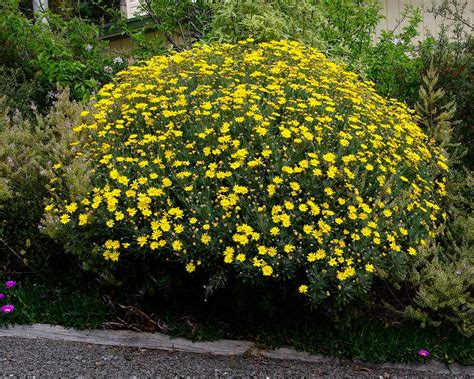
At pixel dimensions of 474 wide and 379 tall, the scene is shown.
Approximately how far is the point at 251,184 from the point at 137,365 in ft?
3.70

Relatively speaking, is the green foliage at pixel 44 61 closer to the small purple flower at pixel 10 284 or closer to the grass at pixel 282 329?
the small purple flower at pixel 10 284

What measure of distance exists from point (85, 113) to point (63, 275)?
3.47ft

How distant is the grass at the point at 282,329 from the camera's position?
10.8 ft

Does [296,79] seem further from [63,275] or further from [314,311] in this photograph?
[63,275]

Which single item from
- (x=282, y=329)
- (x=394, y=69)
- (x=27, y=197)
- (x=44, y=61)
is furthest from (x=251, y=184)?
(x=44, y=61)

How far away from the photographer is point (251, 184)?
3096mm

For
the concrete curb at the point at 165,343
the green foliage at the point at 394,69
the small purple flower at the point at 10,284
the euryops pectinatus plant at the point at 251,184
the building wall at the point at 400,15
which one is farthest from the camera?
the building wall at the point at 400,15

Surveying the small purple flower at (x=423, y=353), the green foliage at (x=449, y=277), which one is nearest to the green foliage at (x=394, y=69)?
the green foliage at (x=449, y=277)

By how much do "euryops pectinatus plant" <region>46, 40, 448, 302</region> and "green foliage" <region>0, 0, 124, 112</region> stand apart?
1995 mm

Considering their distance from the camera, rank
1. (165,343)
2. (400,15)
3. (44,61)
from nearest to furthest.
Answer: (165,343), (44,61), (400,15)

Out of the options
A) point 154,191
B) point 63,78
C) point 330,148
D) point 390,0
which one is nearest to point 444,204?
point 330,148

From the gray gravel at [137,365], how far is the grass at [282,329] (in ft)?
0.34

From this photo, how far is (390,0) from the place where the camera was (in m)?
8.69

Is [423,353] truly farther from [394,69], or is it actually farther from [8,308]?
[394,69]
